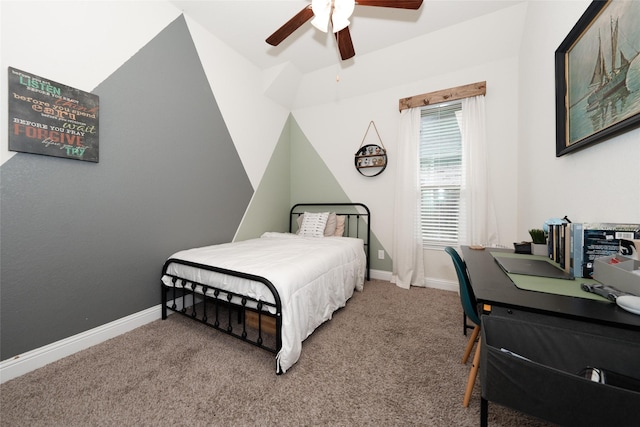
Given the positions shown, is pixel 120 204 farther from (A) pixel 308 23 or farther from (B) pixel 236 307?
(A) pixel 308 23

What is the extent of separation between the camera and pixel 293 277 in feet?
5.34

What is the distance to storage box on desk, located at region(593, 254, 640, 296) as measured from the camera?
84cm

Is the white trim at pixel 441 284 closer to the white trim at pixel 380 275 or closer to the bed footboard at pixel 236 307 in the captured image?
the white trim at pixel 380 275

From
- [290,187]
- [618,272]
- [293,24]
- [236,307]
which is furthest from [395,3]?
[290,187]

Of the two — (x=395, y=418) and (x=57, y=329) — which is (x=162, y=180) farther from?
(x=395, y=418)

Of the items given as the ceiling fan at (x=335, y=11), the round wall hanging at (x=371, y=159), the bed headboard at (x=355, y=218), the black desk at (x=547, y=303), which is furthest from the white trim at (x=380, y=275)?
the ceiling fan at (x=335, y=11)

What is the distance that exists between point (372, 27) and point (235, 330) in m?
3.34

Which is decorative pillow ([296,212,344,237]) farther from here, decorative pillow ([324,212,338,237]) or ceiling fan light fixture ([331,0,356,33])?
ceiling fan light fixture ([331,0,356,33])

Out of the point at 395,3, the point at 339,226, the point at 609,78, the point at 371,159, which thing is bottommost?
the point at 339,226

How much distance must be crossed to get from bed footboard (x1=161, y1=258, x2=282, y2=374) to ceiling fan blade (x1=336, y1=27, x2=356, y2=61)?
6.51 feet

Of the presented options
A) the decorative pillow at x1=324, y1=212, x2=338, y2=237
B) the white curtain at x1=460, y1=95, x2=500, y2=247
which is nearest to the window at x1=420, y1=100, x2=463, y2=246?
the white curtain at x1=460, y1=95, x2=500, y2=247

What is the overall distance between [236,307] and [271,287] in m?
0.56

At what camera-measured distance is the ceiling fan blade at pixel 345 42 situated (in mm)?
1884

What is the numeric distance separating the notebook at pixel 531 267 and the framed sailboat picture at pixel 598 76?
0.69 m
